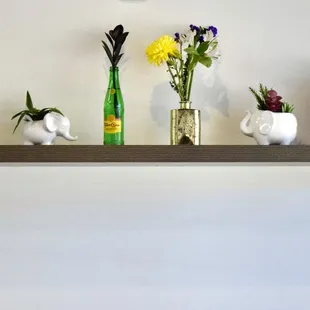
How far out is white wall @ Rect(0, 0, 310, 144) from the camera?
1.25 metres

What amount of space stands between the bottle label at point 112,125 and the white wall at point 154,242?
0.18 meters

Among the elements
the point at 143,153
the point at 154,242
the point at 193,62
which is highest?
the point at 193,62

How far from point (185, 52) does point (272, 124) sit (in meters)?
0.31

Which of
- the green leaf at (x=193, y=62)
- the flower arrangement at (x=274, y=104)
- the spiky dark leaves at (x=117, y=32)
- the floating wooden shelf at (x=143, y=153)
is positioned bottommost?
the floating wooden shelf at (x=143, y=153)

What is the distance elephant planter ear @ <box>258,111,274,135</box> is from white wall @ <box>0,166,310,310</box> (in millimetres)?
228

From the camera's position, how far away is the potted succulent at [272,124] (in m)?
1.08

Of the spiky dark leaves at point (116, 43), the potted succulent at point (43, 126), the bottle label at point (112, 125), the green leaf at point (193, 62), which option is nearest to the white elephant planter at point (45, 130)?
the potted succulent at point (43, 126)

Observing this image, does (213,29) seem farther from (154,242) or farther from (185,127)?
(154,242)

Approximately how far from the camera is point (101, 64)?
126 cm

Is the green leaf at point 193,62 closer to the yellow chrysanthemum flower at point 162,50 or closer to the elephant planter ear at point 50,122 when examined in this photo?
the yellow chrysanthemum flower at point 162,50

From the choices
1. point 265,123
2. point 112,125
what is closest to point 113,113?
point 112,125

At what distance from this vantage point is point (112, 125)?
3.74ft

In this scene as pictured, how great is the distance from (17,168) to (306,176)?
0.81 metres

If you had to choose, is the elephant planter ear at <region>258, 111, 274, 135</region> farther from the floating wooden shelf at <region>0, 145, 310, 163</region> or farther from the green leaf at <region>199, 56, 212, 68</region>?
the green leaf at <region>199, 56, 212, 68</region>
